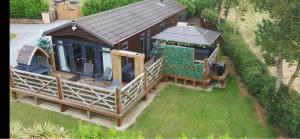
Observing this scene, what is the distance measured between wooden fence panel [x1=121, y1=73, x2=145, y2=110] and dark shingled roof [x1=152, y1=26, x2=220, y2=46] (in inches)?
146

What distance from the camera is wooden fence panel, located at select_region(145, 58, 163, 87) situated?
15949mm

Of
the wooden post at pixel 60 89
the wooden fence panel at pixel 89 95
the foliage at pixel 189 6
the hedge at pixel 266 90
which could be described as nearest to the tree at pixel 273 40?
the hedge at pixel 266 90

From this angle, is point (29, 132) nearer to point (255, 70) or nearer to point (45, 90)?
point (45, 90)

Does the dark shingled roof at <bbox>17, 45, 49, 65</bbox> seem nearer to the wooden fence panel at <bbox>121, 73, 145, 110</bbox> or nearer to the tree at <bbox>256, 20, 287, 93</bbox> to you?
the wooden fence panel at <bbox>121, 73, 145, 110</bbox>

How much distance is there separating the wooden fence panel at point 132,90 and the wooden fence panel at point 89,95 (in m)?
0.46

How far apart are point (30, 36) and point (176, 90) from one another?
15573mm

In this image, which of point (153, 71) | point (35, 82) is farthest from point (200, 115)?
point (35, 82)

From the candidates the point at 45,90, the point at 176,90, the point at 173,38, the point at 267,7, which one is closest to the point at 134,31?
the point at 173,38

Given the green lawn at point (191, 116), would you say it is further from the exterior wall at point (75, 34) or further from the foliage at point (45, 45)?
the exterior wall at point (75, 34)

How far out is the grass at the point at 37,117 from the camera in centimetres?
→ 1389

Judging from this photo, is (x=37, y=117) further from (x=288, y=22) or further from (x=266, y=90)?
(x=288, y=22)

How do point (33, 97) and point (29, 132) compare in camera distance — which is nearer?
point (29, 132)

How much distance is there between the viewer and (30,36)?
26.5 meters

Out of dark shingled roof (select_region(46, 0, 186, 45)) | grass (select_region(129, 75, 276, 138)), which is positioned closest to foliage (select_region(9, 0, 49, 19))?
dark shingled roof (select_region(46, 0, 186, 45))
